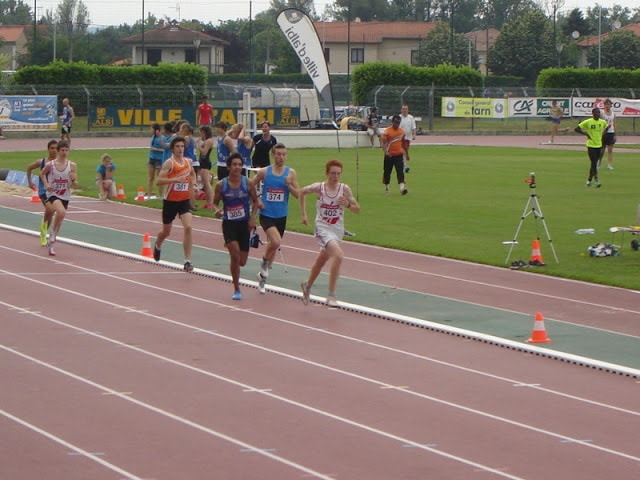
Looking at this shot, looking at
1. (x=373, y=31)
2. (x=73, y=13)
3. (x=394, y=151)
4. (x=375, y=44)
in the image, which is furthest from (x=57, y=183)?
(x=73, y=13)

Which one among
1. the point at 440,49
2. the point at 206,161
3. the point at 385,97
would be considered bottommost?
the point at 206,161

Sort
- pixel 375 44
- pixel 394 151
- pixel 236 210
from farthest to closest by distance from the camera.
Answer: pixel 375 44 < pixel 394 151 < pixel 236 210

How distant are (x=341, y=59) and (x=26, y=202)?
89024 millimetres

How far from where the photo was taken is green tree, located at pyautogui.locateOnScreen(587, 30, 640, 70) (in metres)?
96.0

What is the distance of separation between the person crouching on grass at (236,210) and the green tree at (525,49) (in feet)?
272

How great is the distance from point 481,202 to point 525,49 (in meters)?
71.4

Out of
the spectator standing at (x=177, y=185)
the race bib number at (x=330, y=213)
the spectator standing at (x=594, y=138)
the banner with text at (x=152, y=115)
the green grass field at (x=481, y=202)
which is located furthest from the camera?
the banner with text at (x=152, y=115)

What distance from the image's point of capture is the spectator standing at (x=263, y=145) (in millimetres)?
25031

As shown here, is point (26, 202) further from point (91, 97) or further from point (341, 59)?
point (341, 59)

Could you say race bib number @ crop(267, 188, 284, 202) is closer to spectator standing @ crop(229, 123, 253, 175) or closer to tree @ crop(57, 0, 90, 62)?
spectator standing @ crop(229, 123, 253, 175)

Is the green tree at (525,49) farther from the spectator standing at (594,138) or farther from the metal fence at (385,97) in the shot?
the spectator standing at (594,138)

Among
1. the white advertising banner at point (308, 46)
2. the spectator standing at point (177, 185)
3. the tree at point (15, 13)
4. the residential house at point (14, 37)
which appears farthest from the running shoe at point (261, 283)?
the tree at point (15, 13)

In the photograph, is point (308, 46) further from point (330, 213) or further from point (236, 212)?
point (330, 213)

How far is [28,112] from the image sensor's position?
52750mm
